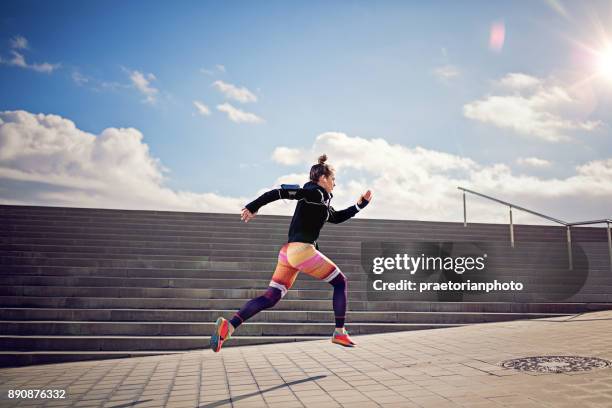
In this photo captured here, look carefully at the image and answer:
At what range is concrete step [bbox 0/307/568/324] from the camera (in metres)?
8.10

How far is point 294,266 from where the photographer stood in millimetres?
4773

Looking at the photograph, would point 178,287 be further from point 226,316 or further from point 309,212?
point 309,212

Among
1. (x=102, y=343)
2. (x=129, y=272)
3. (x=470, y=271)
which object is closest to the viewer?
(x=102, y=343)

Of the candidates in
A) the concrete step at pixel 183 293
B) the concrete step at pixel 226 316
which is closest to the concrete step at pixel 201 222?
the concrete step at pixel 183 293

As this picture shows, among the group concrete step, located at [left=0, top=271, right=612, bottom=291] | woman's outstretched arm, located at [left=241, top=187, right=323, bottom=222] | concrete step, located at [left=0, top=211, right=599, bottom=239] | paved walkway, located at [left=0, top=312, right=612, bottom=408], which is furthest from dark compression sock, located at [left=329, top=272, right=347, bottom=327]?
concrete step, located at [left=0, top=211, right=599, bottom=239]

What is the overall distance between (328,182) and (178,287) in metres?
5.60

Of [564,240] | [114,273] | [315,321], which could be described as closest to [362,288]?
[315,321]

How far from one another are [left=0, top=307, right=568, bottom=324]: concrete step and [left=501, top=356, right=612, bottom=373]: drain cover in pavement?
3498 millimetres

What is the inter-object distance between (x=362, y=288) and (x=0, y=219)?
9.75 metres

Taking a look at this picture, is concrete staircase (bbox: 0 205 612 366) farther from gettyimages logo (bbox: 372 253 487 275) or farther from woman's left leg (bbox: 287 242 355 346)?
woman's left leg (bbox: 287 242 355 346)

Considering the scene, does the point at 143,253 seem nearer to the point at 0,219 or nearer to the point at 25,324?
the point at 25,324

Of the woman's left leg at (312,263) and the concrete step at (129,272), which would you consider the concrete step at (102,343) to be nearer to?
the concrete step at (129,272)

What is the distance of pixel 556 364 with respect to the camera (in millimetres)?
4988

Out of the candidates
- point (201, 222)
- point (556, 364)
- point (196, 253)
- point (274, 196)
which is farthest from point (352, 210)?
point (201, 222)
